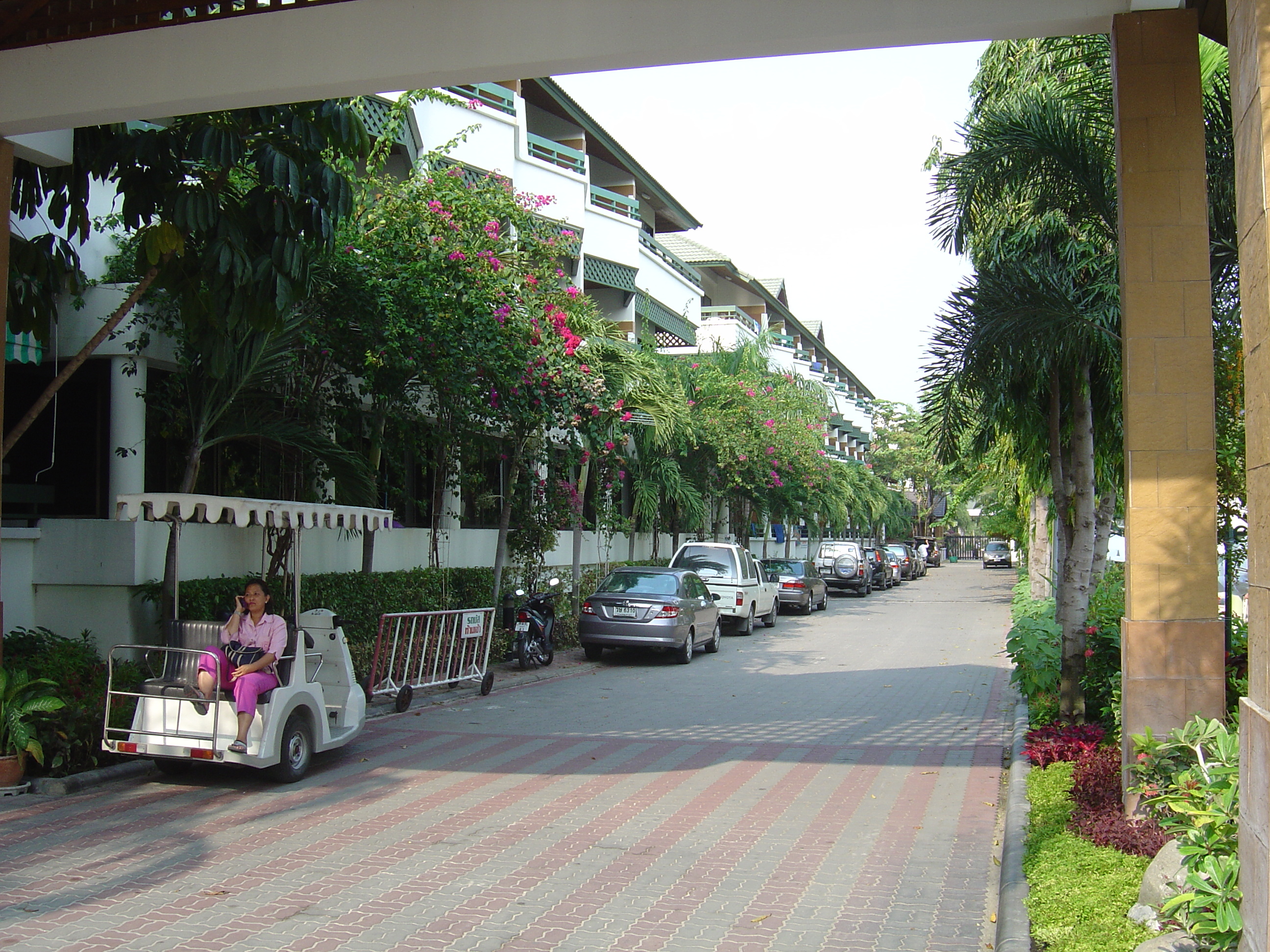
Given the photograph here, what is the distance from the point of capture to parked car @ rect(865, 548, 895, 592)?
4178 centimetres

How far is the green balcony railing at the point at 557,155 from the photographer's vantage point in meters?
23.2

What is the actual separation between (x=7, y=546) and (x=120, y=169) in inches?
165

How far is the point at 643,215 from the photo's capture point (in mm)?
33969

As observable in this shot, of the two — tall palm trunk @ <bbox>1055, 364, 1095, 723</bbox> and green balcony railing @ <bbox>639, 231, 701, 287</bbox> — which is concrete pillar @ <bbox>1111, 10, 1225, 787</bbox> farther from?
green balcony railing @ <bbox>639, 231, 701, 287</bbox>

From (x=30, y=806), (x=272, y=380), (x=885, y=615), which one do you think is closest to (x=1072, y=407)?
(x=272, y=380)

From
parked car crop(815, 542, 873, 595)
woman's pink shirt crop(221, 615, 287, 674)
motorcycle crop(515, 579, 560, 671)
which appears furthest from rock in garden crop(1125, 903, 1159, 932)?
parked car crop(815, 542, 873, 595)

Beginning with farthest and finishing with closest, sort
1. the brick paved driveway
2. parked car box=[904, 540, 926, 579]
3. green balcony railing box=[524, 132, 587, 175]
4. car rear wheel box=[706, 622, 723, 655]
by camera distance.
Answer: parked car box=[904, 540, 926, 579] → green balcony railing box=[524, 132, 587, 175] → car rear wheel box=[706, 622, 723, 655] → the brick paved driveway

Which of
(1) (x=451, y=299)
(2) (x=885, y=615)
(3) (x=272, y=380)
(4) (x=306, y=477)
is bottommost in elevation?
(2) (x=885, y=615)

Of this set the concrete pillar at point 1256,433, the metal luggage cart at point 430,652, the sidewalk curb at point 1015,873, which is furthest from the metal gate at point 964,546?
the concrete pillar at point 1256,433

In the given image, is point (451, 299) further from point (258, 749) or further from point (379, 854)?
point (379, 854)

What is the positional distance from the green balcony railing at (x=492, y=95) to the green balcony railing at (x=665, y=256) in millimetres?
7009

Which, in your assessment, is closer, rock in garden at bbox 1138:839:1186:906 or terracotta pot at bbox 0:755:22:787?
rock in garden at bbox 1138:839:1186:906

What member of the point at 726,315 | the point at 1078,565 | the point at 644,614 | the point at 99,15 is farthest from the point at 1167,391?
the point at 726,315

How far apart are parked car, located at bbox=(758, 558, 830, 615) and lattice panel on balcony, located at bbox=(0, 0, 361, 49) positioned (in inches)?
841
